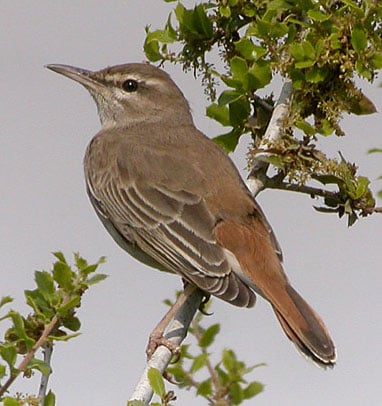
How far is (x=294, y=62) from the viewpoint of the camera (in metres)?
5.46

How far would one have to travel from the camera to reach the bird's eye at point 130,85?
7.41m

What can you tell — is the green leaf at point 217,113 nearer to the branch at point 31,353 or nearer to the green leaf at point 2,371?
the branch at point 31,353

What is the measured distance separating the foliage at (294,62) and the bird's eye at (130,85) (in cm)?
136

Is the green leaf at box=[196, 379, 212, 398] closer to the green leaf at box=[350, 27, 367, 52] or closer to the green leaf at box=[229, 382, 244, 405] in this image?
the green leaf at box=[229, 382, 244, 405]

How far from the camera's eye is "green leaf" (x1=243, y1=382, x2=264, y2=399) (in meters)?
4.19

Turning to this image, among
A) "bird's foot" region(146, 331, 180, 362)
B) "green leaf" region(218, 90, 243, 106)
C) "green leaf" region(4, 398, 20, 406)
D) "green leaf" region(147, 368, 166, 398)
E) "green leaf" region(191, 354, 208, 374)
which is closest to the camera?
"green leaf" region(4, 398, 20, 406)

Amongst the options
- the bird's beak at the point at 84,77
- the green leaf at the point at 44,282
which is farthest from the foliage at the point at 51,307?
the bird's beak at the point at 84,77

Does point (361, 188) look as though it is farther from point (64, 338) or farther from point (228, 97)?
point (64, 338)

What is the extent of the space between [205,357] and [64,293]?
2.27 ft

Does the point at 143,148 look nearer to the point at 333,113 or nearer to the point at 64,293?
the point at 333,113

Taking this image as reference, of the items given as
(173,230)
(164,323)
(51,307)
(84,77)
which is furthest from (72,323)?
(84,77)

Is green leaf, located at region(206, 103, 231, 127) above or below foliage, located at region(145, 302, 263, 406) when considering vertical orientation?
above

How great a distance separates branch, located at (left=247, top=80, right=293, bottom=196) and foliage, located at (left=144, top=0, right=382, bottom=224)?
0.05m

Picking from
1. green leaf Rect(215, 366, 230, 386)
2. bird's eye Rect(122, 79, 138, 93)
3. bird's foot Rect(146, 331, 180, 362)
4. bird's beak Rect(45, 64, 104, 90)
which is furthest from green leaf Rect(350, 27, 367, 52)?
bird's beak Rect(45, 64, 104, 90)
